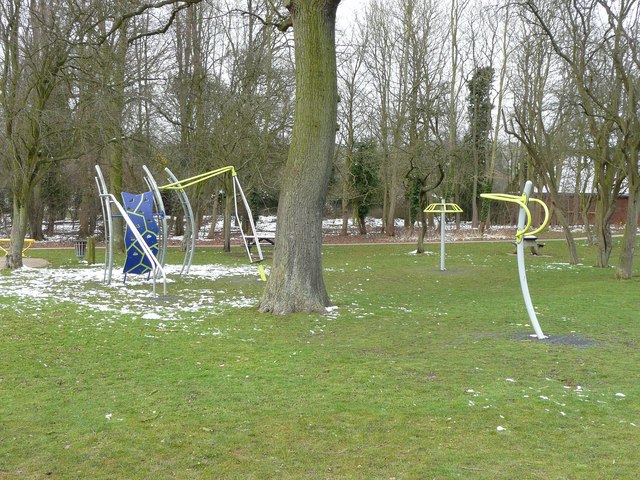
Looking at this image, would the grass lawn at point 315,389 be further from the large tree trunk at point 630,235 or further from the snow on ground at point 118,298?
the large tree trunk at point 630,235

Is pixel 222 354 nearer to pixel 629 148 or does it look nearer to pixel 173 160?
pixel 629 148

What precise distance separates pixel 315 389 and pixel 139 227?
9.39 metres

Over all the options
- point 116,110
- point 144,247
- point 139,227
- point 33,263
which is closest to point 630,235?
point 144,247

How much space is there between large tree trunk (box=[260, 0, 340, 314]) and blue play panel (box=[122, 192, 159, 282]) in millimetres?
4960

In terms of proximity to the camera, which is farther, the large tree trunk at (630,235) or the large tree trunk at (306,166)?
the large tree trunk at (630,235)

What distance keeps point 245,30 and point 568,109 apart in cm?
1503

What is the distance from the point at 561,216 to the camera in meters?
21.2


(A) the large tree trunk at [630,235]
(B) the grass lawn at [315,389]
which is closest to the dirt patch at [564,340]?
(B) the grass lawn at [315,389]

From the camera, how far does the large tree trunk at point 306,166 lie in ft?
33.2

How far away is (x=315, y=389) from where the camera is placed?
5.93m

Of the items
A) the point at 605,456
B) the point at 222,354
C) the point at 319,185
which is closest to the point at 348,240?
the point at 319,185

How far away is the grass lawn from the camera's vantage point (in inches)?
168

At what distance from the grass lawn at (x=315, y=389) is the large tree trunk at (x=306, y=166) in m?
0.56

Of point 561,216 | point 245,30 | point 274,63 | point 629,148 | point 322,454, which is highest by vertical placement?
point 245,30
